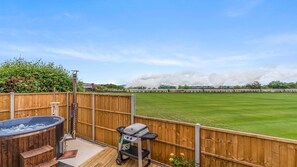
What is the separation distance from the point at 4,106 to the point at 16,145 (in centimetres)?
292

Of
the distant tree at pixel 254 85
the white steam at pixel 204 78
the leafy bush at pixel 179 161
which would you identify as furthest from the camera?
the distant tree at pixel 254 85

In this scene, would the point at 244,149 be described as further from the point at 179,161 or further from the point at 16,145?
the point at 16,145

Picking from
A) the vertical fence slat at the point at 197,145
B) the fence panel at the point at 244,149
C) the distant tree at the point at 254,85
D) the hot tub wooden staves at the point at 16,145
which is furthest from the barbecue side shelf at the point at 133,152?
the distant tree at the point at 254,85

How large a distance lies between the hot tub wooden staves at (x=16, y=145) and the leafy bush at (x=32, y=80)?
4281 mm

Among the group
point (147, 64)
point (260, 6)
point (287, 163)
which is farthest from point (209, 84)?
point (287, 163)

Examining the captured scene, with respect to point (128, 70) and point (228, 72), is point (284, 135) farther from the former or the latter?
point (228, 72)

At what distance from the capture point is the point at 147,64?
18859 millimetres

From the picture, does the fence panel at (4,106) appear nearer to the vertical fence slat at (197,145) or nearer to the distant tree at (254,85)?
the vertical fence slat at (197,145)

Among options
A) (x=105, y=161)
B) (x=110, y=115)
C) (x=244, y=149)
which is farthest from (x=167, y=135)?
(x=110, y=115)

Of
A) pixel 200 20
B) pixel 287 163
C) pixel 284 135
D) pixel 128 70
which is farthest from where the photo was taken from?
pixel 128 70

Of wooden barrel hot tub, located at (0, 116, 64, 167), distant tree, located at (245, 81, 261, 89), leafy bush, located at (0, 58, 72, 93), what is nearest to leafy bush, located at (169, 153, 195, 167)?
wooden barrel hot tub, located at (0, 116, 64, 167)

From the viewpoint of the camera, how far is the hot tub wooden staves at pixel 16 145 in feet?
12.9

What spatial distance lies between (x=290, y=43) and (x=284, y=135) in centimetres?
944

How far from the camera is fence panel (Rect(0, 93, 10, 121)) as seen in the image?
616 centimetres
